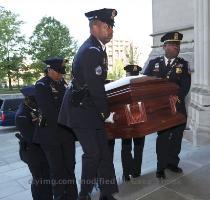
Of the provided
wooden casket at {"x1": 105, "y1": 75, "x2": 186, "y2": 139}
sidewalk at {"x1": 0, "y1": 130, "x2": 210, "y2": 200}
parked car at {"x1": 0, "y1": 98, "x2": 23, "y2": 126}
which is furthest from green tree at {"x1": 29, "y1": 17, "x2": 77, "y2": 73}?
wooden casket at {"x1": 105, "y1": 75, "x2": 186, "y2": 139}

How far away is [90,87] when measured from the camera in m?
2.89

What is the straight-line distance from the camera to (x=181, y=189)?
3.66m

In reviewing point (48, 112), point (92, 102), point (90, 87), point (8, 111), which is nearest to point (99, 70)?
point (90, 87)

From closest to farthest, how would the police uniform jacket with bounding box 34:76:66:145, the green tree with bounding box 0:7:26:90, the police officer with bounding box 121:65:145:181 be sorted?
the police uniform jacket with bounding box 34:76:66:145 → the police officer with bounding box 121:65:145:181 → the green tree with bounding box 0:7:26:90

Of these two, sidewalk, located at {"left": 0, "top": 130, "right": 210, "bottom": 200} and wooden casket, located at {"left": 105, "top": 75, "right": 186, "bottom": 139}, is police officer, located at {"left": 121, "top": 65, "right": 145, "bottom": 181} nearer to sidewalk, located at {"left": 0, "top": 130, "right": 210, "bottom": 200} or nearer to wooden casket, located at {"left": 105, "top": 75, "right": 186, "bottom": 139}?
sidewalk, located at {"left": 0, "top": 130, "right": 210, "bottom": 200}

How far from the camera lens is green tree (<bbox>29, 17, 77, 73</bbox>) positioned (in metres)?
40.5

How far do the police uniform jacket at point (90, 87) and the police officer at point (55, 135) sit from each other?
355mm

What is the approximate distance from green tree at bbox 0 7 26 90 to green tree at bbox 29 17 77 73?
1803 mm

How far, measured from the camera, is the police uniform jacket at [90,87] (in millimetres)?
2883

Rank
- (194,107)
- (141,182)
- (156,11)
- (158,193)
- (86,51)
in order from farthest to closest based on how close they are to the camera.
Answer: (156,11)
(194,107)
(141,182)
(158,193)
(86,51)

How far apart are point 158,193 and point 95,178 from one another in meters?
0.83

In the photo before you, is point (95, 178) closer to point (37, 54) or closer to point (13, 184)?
point (13, 184)

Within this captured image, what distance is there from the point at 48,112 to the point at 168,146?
1664 mm

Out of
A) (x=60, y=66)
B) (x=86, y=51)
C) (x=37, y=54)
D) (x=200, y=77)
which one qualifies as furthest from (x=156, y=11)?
(x=37, y=54)
